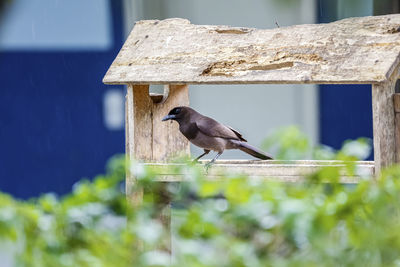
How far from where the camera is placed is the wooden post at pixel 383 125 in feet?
10.5

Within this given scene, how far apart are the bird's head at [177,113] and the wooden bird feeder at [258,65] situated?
133 millimetres

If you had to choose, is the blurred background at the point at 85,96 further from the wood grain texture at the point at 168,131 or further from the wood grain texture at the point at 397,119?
the wood grain texture at the point at 397,119

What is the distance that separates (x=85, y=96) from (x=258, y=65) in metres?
4.22

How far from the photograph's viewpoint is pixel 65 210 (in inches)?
58.2

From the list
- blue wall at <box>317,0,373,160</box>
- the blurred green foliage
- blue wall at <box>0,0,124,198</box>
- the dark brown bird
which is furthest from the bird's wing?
blue wall at <box>0,0,124,198</box>

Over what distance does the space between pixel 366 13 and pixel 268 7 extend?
0.89 meters

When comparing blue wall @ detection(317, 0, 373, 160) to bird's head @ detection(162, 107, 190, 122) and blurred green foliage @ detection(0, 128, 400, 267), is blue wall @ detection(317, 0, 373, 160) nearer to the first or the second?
bird's head @ detection(162, 107, 190, 122)

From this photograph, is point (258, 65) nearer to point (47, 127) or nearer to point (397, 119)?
point (397, 119)

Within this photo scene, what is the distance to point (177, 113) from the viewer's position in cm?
388

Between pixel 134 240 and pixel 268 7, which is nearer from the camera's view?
pixel 134 240

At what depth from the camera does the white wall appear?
280 inches

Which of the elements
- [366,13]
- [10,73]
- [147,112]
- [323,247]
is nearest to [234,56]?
[147,112]

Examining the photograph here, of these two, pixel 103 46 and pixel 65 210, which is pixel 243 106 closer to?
pixel 103 46

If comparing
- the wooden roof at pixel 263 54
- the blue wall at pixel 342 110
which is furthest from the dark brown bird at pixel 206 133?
the blue wall at pixel 342 110
